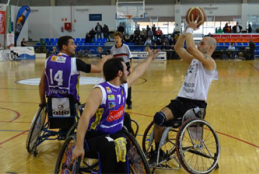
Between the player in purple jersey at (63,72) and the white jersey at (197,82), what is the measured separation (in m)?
0.99

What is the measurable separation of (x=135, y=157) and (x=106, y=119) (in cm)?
38

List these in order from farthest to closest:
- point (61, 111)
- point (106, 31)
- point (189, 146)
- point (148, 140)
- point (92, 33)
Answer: point (106, 31) < point (92, 33) < point (61, 111) < point (148, 140) < point (189, 146)

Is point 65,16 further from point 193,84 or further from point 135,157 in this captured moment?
point 135,157

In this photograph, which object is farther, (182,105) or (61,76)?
(61,76)

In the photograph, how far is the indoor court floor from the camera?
4109 mm

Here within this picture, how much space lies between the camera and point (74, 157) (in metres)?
2.68

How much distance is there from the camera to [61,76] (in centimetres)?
422

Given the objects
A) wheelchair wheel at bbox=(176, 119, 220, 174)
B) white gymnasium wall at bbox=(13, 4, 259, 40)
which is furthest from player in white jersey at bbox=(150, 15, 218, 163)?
white gymnasium wall at bbox=(13, 4, 259, 40)

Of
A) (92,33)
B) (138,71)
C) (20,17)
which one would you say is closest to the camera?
(138,71)

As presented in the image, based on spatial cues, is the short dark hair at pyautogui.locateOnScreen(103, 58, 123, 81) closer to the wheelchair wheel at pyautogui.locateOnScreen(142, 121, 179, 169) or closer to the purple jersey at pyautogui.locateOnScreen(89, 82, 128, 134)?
the purple jersey at pyautogui.locateOnScreen(89, 82, 128, 134)

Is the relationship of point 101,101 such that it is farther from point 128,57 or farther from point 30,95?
point 30,95

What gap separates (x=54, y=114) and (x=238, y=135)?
2.63 m

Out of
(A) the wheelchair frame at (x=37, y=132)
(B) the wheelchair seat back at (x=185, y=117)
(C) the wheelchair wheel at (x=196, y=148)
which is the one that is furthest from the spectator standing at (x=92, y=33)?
(B) the wheelchair seat back at (x=185, y=117)

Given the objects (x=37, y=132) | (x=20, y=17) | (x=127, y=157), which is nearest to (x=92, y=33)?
(x=20, y=17)
